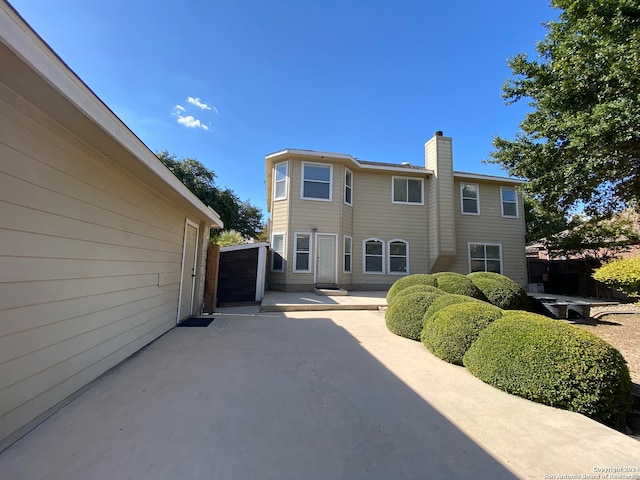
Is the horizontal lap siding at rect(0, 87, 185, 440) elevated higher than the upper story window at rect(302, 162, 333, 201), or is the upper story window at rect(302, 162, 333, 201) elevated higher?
the upper story window at rect(302, 162, 333, 201)

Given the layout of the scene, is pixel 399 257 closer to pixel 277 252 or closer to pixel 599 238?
pixel 277 252

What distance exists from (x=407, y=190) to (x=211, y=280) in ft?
30.4

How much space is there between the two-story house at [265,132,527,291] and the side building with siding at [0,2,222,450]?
285 inches

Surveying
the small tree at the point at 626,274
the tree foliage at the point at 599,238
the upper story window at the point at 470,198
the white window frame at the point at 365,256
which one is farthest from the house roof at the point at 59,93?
the tree foliage at the point at 599,238

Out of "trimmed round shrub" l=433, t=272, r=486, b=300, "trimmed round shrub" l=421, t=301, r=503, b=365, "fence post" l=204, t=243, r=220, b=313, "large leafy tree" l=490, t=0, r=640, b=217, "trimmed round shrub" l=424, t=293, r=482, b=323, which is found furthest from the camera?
"fence post" l=204, t=243, r=220, b=313

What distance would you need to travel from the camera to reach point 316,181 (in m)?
11.3

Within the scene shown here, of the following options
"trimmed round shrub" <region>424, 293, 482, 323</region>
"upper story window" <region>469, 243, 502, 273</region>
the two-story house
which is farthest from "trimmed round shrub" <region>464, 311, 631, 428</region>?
"upper story window" <region>469, 243, 502, 273</region>

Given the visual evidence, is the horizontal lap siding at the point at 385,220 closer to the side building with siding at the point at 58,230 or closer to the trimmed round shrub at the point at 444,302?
the trimmed round shrub at the point at 444,302

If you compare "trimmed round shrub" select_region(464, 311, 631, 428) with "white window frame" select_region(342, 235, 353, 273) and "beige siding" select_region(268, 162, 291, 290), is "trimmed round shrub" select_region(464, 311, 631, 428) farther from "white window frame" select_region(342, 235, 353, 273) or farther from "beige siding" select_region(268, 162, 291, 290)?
"beige siding" select_region(268, 162, 291, 290)

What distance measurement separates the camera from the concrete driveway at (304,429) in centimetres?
173

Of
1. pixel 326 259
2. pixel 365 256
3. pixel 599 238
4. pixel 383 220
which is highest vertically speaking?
pixel 383 220

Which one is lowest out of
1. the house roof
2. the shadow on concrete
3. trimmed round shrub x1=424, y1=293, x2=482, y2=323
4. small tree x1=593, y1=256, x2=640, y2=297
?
the shadow on concrete

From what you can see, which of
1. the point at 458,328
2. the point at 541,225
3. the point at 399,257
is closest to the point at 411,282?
the point at 458,328

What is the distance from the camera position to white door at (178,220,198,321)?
6.13 meters
